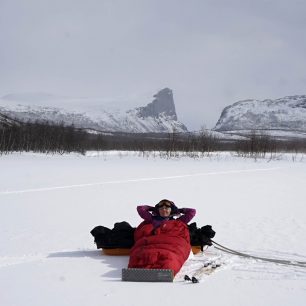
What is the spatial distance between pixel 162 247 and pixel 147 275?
0.40 metres

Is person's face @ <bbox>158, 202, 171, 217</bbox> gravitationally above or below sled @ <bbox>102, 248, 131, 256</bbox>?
above

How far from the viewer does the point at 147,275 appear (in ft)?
15.2

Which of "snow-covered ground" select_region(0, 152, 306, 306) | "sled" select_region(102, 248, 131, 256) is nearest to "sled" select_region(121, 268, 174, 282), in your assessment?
"snow-covered ground" select_region(0, 152, 306, 306)

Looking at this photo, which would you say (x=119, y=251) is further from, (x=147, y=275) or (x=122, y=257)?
(x=147, y=275)

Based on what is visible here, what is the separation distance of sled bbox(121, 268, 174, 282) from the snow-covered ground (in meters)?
0.09

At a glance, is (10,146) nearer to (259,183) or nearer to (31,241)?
(259,183)

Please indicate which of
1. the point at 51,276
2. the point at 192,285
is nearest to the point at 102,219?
the point at 51,276

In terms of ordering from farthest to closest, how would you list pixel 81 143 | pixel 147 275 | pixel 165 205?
pixel 81 143, pixel 165 205, pixel 147 275

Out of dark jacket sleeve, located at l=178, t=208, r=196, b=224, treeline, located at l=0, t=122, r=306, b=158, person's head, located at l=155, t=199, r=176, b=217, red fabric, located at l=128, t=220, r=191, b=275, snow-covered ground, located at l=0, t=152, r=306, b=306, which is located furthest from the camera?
treeline, located at l=0, t=122, r=306, b=158

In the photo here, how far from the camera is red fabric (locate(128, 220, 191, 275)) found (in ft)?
15.5

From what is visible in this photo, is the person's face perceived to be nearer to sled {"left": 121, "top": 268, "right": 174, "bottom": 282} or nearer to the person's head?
the person's head

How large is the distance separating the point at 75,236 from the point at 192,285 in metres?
3.41

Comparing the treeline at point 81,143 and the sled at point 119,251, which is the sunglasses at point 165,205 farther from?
the treeline at point 81,143

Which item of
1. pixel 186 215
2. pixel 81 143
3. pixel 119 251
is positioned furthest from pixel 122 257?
pixel 81 143
